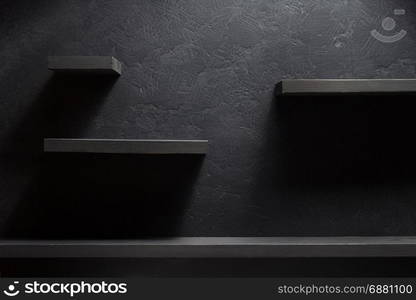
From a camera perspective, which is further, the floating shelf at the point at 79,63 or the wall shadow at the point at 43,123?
the wall shadow at the point at 43,123

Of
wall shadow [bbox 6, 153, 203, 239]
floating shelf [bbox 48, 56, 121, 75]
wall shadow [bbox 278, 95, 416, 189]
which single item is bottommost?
wall shadow [bbox 6, 153, 203, 239]

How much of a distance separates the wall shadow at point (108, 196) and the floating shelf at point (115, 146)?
0.22 m

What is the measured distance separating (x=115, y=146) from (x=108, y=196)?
1.03ft

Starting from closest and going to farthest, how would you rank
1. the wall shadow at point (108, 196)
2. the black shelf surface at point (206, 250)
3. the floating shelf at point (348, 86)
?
1. the black shelf surface at point (206, 250)
2. the floating shelf at point (348, 86)
3. the wall shadow at point (108, 196)

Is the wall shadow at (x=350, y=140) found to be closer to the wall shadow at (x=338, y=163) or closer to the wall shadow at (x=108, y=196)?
Result: the wall shadow at (x=338, y=163)

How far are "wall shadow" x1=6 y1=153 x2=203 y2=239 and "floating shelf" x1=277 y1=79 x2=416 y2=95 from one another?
495 mm

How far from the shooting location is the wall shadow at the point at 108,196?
2059 millimetres

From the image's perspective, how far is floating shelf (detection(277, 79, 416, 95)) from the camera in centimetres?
186

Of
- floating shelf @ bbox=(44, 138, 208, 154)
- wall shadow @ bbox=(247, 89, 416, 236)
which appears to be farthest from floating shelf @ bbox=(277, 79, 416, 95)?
floating shelf @ bbox=(44, 138, 208, 154)

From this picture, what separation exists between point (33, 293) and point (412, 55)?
1.78 metres

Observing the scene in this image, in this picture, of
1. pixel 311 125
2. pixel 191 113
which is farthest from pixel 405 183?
pixel 191 113

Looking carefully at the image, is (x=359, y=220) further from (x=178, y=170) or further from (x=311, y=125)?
(x=178, y=170)

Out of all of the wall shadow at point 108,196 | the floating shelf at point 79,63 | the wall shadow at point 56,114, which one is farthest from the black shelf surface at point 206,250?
the floating shelf at point 79,63

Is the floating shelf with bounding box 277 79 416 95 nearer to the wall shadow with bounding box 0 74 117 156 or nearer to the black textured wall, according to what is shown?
the black textured wall
